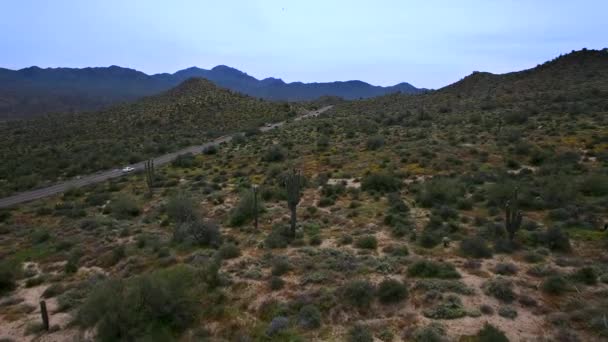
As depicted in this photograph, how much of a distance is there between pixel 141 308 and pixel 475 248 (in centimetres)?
1118

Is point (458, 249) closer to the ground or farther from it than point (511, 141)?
closer to the ground

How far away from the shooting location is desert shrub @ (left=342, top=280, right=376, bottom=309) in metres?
12.7

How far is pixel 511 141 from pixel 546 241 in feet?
67.1

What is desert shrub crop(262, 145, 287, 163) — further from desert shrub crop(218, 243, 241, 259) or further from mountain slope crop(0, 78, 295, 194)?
desert shrub crop(218, 243, 241, 259)

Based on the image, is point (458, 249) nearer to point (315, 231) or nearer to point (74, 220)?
point (315, 231)

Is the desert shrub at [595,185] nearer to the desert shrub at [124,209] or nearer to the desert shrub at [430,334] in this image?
the desert shrub at [430,334]

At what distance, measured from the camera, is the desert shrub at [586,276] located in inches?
501

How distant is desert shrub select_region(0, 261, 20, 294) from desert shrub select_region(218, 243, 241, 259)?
26.0 feet

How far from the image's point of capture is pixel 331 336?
11328mm

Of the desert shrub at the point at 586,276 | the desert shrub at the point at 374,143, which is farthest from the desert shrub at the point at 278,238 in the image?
the desert shrub at the point at 374,143

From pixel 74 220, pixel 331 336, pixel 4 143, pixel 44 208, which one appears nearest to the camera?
pixel 331 336

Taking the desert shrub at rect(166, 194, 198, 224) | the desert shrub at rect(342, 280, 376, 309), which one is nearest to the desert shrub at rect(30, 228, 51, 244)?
the desert shrub at rect(166, 194, 198, 224)

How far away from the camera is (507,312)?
11602mm

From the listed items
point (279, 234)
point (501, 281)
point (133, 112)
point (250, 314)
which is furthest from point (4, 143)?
point (501, 281)
